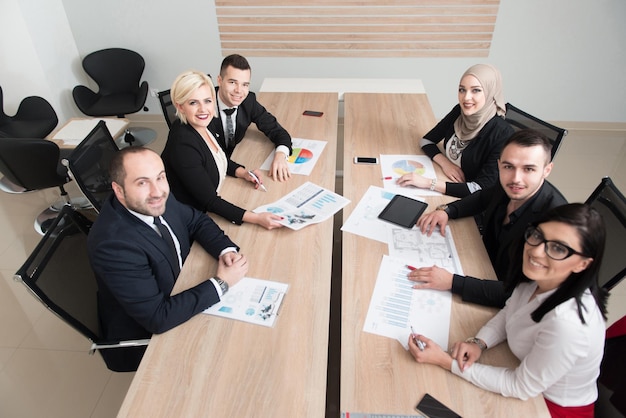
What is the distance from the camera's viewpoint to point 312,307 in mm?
1743

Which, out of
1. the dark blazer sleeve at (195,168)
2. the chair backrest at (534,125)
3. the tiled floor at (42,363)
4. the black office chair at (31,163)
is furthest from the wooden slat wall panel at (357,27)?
the tiled floor at (42,363)

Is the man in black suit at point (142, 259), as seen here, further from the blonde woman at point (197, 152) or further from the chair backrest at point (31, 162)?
the chair backrest at point (31, 162)

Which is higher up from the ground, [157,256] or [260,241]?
[157,256]

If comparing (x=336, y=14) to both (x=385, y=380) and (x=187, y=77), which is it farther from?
(x=385, y=380)

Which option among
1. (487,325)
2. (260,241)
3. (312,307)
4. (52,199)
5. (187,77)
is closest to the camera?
(487,325)

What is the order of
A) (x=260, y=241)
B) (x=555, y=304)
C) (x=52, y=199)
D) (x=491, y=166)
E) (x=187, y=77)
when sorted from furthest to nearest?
(x=52, y=199) → (x=491, y=166) → (x=187, y=77) → (x=260, y=241) → (x=555, y=304)

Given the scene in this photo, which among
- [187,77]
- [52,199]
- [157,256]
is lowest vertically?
[52,199]

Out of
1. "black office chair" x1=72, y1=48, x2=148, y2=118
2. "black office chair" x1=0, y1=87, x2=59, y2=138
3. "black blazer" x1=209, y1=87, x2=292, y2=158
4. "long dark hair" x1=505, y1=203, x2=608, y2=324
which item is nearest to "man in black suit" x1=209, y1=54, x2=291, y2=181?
"black blazer" x1=209, y1=87, x2=292, y2=158

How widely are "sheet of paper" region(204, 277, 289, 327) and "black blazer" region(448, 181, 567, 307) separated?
73 centimetres

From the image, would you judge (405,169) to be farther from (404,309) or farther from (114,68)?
(114,68)

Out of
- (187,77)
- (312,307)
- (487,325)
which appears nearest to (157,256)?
(312,307)

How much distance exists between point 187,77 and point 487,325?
1838mm

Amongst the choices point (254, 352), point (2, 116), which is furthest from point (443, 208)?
point (2, 116)

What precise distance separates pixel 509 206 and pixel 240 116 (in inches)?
70.1
